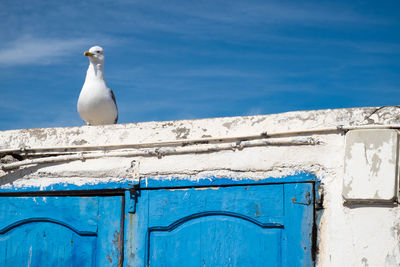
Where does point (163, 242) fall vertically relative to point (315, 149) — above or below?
below

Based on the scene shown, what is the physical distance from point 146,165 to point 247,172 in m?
0.77

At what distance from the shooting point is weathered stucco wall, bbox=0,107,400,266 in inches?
136

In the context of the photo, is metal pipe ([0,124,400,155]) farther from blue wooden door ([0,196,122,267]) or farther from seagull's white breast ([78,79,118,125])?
seagull's white breast ([78,79,118,125])

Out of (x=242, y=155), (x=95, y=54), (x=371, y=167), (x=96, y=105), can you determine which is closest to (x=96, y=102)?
(x=96, y=105)

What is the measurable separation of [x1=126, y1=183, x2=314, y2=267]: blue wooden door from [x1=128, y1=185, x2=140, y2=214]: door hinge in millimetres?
27

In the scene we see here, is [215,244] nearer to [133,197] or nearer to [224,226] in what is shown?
[224,226]

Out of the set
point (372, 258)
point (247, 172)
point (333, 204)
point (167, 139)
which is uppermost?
point (167, 139)

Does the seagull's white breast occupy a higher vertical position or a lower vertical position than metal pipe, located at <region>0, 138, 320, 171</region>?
higher

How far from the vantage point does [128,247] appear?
4.03m

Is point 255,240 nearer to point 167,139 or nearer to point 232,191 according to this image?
point 232,191

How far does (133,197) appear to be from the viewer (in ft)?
13.4

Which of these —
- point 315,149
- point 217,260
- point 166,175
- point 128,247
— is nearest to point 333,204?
point 315,149

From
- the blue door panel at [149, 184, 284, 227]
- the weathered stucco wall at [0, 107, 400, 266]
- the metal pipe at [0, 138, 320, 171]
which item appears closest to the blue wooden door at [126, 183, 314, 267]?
the blue door panel at [149, 184, 284, 227]

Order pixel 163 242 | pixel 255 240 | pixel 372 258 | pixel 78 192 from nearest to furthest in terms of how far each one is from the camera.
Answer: pixel 372 258 < pixel 255 240 < pixel 163 242 < pixel 78 192
